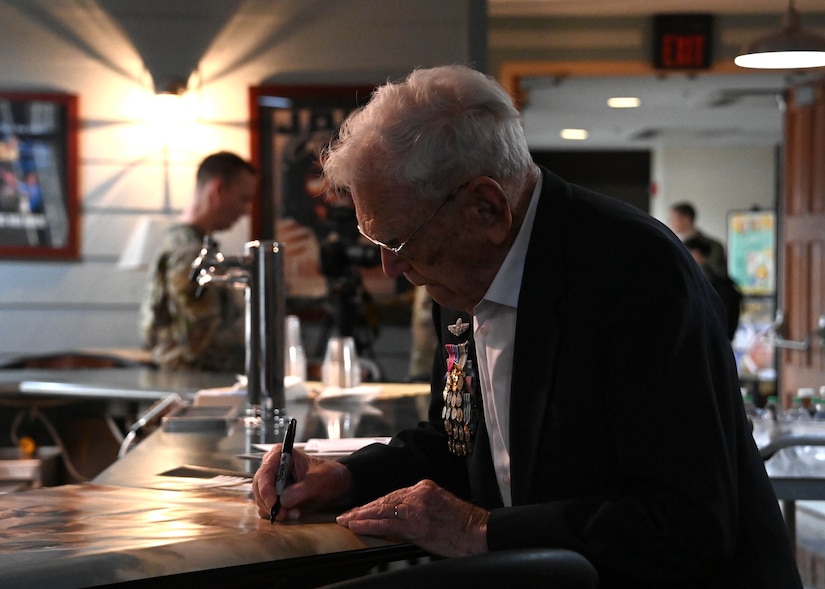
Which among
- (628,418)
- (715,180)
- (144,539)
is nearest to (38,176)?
(144,539)

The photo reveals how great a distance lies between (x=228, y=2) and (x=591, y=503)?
5.01 meters

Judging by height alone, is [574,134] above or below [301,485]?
above

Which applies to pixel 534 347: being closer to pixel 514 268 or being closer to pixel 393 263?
pixel 514 268

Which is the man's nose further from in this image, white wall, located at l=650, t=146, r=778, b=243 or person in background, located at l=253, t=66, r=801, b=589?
white wall, located at l=650, t=146, r=778, b=243

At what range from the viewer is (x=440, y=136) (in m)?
1.35

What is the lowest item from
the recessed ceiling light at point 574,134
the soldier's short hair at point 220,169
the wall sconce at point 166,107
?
the soldier's short hair at point 220,169

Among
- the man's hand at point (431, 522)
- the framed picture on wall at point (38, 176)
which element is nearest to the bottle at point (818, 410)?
the man's hand at point (431, 522)

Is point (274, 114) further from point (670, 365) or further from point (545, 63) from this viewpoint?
point (670, 365)

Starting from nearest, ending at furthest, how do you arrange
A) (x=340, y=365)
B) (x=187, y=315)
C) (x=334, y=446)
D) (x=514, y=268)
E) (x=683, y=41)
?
(x=514, y=268) → (x=334, y=446) → (x=340, y=365) → (x=187, y=315) → (x=683, y=41)

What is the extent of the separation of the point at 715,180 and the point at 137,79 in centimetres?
1126

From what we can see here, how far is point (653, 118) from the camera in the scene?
488 inches

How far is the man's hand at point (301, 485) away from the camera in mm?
1412

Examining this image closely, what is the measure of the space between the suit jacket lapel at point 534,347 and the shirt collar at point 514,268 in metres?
0.03

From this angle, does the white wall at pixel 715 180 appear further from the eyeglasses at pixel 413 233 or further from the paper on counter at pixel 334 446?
the eyeglasses at pixel 413 233
